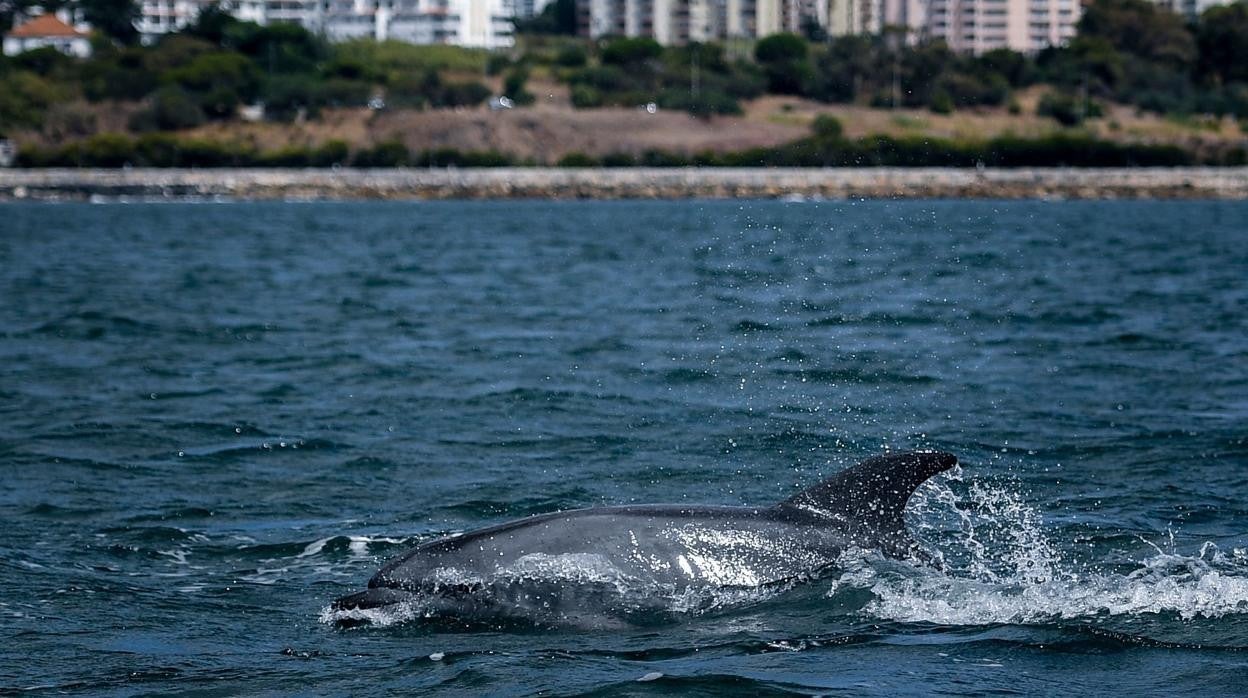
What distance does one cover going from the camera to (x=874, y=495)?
433 inches

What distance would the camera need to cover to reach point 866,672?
968 centimetres

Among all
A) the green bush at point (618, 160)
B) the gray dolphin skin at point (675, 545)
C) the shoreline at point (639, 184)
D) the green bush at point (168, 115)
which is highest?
the green bush at point (168, 115)

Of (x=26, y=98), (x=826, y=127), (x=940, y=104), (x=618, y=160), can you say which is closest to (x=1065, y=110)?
(x=940, y=104)

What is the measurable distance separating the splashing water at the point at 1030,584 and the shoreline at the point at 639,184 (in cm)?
11498

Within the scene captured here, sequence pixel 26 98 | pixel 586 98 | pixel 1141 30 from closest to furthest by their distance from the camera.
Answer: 1. pixel 26 98
2. pixel 586 98
3. pixel 1141 30

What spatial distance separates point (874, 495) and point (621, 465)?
5531mm

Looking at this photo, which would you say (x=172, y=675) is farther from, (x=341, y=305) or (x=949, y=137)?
(x=949, y=137)

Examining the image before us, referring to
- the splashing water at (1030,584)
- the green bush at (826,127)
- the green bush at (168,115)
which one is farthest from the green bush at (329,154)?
the splashing water at (1030,584)

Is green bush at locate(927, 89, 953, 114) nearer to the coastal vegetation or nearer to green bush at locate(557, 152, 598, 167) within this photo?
the coastal vegetation

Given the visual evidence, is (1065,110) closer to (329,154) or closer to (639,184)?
(639,184)

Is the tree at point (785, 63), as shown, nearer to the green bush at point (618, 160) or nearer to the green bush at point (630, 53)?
the green bush at point (630, 53)

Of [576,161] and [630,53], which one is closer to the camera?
[576,161]

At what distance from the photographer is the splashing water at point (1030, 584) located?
35.5 feet

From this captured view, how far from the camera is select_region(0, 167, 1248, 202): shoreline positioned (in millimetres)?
127875
